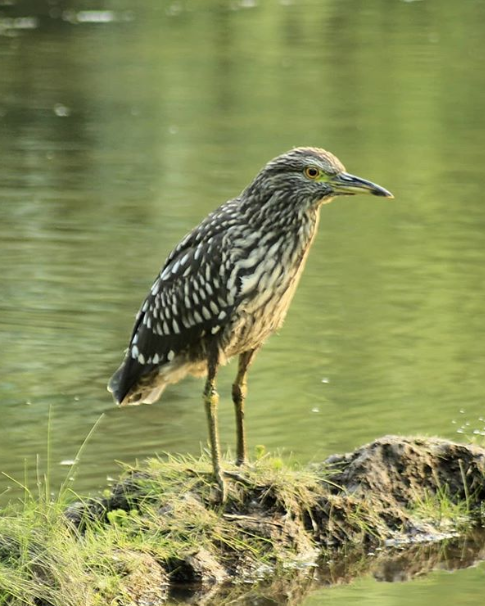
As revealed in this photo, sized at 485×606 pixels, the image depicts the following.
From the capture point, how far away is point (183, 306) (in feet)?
23.9

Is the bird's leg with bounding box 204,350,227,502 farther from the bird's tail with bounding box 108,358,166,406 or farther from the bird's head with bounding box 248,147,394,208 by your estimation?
the bird's head with bounding box 248,147,394,208

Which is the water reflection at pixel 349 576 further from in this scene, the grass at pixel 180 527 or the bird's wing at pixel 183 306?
the bird's wing at pixel 183 306

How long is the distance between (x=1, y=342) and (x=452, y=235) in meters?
4.84

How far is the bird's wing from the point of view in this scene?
23.4 feet

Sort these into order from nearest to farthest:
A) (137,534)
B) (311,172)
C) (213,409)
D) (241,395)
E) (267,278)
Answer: (137,534) → (267,278) → (311,172) → (213,409) → (241,395)

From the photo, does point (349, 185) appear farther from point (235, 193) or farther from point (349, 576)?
point (235, 193)

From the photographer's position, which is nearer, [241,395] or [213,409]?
[213,409]

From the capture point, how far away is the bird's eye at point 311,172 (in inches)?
280

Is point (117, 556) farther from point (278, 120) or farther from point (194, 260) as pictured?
point (278, 120)

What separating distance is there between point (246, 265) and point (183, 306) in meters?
0.39

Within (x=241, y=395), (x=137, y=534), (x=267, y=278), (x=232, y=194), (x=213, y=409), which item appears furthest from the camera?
(x=232, y=194)

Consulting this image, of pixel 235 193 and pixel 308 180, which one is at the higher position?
pixel 308 180

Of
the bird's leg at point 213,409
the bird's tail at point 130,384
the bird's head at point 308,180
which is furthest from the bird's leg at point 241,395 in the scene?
the bird's head at point 308,180

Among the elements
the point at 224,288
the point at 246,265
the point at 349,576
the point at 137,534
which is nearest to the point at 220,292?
the point at 224,288
